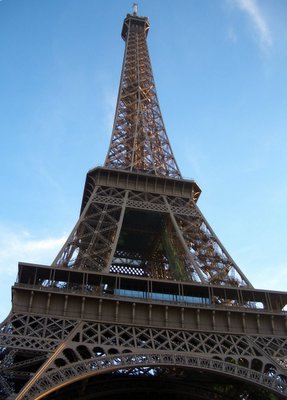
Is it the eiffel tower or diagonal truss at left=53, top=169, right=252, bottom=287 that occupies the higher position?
diagonal truss at left=53, top=169, right=252, bottom=287

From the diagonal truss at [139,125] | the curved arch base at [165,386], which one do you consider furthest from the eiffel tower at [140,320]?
the diagonal truss at [139,125]

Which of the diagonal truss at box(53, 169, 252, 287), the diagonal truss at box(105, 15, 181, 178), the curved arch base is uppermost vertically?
the diagonal truss at box(105, 15, 181, 178)

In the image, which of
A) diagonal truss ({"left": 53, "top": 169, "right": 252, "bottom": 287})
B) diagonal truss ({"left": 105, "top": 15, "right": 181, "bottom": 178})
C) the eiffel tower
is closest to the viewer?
the eiffel tower

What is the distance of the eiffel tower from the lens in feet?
73.2

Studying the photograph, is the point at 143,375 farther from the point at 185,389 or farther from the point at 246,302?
the point at 246,302

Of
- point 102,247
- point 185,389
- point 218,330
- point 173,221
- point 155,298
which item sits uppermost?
point 173,221

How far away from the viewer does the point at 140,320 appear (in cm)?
2542

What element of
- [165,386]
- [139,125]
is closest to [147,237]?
[139,125]

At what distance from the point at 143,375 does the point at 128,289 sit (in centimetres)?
455

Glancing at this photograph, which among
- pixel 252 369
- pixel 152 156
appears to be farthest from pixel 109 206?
pixel 252 369

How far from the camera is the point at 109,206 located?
34.4 metres

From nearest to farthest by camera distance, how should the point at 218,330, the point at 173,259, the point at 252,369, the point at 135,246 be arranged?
the point at 252,369 < the point at 218,330 < the point at 173,259 < the point at 135,246

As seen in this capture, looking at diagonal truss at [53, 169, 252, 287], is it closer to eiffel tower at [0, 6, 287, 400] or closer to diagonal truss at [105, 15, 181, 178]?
eiffel tower at [0, 6, 287, 400]

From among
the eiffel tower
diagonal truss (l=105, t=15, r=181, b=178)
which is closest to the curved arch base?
the eiffel tower
